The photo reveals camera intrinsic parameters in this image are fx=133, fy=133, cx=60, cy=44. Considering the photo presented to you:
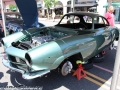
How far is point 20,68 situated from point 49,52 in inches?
31.1

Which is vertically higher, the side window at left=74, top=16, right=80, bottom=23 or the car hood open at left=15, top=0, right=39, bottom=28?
the car hood open at left=15, top=0, right=39, bottom=28

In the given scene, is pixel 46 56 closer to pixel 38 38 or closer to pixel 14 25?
pixel 38 38

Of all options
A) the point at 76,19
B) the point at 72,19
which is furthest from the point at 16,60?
the point at 76,19

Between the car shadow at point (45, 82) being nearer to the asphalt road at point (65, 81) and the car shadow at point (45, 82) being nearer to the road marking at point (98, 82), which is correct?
the asphalt road at point (65, 81)

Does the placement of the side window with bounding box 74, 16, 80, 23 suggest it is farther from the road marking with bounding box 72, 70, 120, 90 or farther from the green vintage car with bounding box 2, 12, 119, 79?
the road marking with bounding box 72, 70, 120, 90

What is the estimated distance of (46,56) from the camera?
2.42m

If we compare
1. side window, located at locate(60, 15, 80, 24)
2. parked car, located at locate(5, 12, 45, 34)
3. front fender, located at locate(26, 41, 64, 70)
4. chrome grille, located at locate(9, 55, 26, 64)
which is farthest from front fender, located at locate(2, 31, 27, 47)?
parked car, located at locate(5, 12, 45, 34)

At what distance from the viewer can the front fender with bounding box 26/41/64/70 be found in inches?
93.5

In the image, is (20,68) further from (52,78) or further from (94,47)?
(94,47)

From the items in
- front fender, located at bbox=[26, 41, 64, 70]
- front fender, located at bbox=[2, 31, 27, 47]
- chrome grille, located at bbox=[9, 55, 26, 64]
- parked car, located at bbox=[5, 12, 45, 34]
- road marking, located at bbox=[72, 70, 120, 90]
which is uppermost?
parked car, located at bbox=[5, 12, 45, 34]

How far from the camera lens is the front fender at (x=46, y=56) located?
7.79 feet

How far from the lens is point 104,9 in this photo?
16.2 metres

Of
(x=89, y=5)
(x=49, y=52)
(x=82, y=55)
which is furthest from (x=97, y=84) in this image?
(x=89, y=5)

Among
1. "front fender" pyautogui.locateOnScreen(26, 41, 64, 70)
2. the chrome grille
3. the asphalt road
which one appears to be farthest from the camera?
the asphalt road
